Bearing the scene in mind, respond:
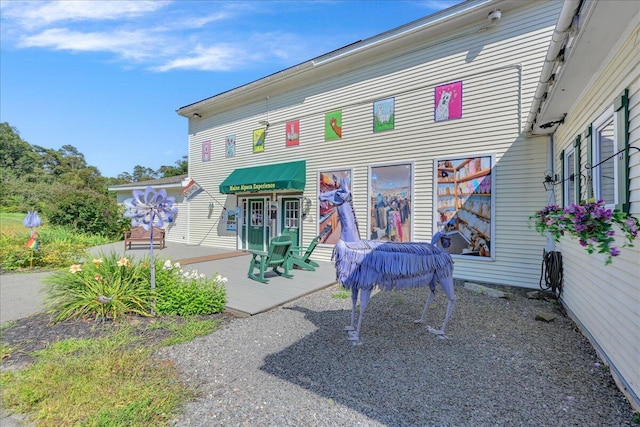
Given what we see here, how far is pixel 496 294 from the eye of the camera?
6.09 meters

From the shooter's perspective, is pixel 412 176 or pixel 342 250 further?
pixel 412 176

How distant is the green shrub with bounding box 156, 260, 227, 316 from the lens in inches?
191

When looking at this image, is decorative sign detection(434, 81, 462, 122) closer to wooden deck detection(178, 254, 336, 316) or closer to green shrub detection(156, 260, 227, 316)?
wooden deck detection(178, 254, 336, 316)

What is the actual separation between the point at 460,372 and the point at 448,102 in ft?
21.9

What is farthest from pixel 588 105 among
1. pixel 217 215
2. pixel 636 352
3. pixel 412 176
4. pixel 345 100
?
pixel 217 215

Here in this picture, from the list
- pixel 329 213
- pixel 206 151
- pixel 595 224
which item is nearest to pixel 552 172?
pixel 595 224

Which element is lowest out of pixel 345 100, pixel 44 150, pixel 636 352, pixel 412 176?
pixel 636 352

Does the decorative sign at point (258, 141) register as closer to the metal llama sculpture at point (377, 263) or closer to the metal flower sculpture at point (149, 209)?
the metal flower sculpture at point (149, 209)

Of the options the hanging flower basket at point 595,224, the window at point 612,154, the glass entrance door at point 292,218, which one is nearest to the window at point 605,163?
the window at point 612,154

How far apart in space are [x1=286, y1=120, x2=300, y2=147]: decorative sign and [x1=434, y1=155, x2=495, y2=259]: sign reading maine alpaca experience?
4899 mm

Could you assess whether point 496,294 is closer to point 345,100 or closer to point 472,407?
point 472,407

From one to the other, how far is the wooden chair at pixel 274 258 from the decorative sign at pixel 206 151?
808 centimetres

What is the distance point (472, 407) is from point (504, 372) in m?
0.85

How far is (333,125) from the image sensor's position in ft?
32.4
